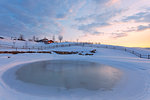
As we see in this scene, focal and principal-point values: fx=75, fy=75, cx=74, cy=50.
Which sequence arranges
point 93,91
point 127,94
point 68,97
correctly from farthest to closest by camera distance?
point 93,91 → point 127,94 → point 68,97

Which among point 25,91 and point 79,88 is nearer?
point 25,91

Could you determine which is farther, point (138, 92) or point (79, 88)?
point (79, 88)

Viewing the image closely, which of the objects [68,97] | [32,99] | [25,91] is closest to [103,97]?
[68,97]

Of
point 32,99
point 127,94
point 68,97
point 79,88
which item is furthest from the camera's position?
point 79,88

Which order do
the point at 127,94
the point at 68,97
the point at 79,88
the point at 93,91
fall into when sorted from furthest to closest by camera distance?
the point at 79,88, the point at 93,91, the point at 127,94, the point at 68,97

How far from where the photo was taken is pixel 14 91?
427 centimetres

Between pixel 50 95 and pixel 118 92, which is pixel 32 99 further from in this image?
pixel 118 92

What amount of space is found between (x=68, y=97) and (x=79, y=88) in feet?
3.58

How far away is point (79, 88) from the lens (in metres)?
4.75

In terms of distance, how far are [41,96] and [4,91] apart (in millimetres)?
2313

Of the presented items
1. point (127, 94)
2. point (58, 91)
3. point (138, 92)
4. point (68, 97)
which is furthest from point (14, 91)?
point (138, 92)

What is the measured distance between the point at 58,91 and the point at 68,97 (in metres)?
0.83

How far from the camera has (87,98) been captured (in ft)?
12.5

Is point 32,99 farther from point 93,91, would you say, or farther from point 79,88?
point 93,91
